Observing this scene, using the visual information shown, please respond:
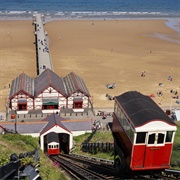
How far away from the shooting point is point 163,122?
17.4m

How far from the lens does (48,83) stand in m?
38.2

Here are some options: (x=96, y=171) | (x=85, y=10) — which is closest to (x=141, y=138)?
(x=96, y=171)

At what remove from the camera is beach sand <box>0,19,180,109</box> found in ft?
165

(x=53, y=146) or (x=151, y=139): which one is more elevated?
(x=151, y=139)

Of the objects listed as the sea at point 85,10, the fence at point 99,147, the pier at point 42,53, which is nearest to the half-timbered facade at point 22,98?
the pier at point 42,53

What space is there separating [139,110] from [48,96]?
21710mm

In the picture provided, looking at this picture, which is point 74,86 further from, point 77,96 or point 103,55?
point 103,55

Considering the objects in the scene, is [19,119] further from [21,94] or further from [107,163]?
[107,163]

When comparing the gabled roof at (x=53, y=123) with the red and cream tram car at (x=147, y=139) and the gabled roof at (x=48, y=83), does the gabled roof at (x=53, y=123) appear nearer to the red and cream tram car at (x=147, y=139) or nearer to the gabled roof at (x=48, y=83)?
the gabled roof at (x=48, y=83)

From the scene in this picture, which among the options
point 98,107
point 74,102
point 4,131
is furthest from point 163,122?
point 98,107

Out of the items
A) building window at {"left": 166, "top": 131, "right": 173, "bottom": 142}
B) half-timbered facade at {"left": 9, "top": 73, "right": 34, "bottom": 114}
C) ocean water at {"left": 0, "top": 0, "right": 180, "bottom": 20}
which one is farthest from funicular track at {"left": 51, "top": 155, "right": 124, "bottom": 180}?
ocean water at {"left": 0, "top": 0, "right": 180, "bottom": 20}

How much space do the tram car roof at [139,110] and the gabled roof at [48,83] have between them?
18283 millimetres

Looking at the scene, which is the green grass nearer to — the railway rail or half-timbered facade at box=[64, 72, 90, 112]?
the railway rail

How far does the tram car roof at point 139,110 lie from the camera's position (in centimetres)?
1742
